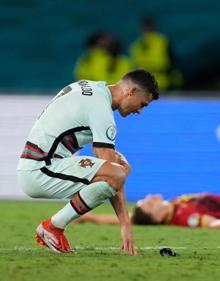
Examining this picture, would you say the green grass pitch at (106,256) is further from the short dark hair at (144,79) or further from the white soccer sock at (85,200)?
the short dark hair at (144,79)

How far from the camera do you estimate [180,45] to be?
66.6 feet

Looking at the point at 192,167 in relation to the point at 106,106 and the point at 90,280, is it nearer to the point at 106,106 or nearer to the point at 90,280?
the point at 106,106

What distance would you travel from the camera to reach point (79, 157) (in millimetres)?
8953

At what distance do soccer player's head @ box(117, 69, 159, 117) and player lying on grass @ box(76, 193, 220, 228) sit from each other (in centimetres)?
326

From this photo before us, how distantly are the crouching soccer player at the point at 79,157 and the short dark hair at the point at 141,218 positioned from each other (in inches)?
123

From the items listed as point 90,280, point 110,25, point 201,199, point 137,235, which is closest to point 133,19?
point 110,25

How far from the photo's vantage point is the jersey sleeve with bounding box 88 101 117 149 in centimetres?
865

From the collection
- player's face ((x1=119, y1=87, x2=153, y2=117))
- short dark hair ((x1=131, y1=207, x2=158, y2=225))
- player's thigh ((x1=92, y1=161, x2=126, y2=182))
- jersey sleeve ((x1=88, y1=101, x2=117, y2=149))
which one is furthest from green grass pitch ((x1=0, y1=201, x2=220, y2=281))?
player's face ((x1=119, y1=87, x2=153, y2=117))

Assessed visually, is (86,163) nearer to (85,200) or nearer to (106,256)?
(85,200)

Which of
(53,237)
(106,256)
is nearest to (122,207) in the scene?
(106,256)

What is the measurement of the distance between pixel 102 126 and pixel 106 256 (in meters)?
0.99

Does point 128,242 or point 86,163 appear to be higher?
point 86,163

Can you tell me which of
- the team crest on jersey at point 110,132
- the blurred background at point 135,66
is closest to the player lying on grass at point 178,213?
the blurred background at point 135,66

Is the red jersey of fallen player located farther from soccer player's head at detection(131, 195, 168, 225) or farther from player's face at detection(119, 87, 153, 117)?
player's face at detection(119, 87, 153, 117)
